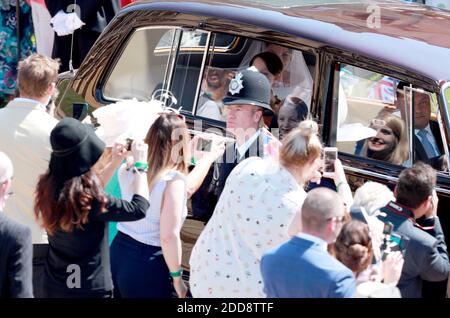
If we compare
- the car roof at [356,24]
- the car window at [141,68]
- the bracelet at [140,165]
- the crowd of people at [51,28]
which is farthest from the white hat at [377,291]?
the crowd of people at [51,28]

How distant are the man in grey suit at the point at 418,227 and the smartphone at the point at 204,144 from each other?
126 centimetres

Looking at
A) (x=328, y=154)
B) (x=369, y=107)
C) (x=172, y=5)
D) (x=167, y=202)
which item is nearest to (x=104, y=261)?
(x=167, y=202)

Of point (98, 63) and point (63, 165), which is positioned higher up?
point (98, 63)

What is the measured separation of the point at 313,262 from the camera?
3836 mm

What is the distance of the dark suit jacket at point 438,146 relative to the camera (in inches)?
202

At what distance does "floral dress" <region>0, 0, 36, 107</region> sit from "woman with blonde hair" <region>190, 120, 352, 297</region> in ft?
16.6

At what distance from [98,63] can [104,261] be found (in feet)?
7.15

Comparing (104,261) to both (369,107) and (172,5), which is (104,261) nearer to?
(369,107)

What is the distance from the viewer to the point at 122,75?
6480mm

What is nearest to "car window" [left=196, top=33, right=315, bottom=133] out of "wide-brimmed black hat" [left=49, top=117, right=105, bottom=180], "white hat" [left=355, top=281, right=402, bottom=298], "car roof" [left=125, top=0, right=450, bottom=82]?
"car roof" [left=125, top=0, right=450, bottom=82]

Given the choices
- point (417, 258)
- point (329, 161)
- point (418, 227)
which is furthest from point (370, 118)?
point (417, 258)

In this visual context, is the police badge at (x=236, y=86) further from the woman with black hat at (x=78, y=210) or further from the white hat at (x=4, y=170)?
the white hat at (x=4, y=170)

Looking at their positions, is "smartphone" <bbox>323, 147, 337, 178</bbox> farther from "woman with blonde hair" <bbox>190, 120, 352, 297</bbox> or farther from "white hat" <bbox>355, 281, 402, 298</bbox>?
"white hat" <bbox>355, 281, 402, 298</bbox>

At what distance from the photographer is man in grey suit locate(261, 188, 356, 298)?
380cm
